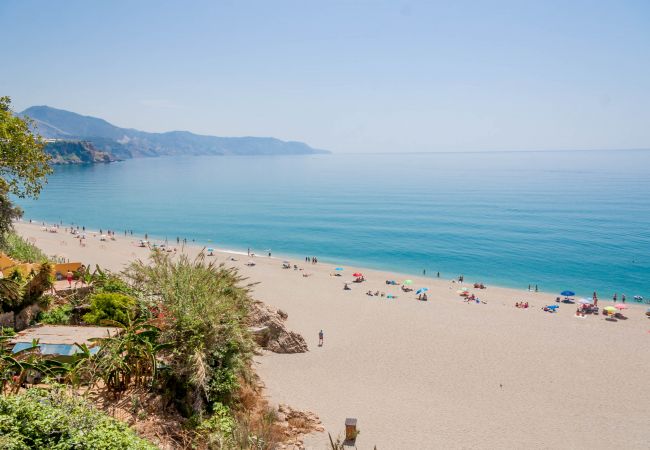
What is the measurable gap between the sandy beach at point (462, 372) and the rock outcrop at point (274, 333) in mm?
406

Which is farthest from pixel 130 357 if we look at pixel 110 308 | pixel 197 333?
pixel 110 308

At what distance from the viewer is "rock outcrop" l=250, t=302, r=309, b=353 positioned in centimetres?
1845

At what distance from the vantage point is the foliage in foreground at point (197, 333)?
891cm

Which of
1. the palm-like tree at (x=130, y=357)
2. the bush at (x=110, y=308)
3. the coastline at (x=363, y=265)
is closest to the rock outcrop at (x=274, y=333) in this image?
the bush at (x=110, y=308)

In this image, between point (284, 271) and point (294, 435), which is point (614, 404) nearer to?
point (294, 435)

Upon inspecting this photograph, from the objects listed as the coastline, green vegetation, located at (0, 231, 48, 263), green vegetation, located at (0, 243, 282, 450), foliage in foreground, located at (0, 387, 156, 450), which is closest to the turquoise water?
the coastline

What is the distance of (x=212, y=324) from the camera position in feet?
30.0

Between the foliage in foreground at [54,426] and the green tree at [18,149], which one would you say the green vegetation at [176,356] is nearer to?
the foliage in foreground at [54,426]

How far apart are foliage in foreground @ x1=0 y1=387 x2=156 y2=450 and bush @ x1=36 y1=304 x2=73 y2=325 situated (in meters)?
5.75

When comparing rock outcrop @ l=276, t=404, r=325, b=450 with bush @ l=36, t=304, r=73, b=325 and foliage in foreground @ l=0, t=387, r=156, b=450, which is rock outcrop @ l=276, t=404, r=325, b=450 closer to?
foliage in foreground @ l=0, t=387, r=156, b=450

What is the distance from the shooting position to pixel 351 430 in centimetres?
1319

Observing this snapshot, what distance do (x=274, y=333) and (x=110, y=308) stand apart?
9.21 m

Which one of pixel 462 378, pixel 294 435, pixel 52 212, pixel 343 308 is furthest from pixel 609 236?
pixel 52 212

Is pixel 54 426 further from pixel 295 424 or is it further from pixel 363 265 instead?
pixel 363 265
